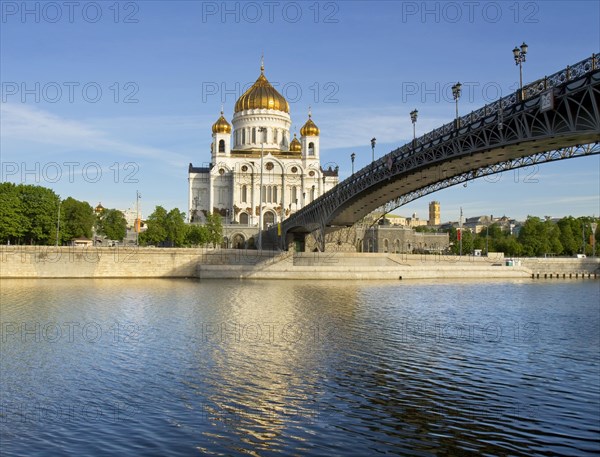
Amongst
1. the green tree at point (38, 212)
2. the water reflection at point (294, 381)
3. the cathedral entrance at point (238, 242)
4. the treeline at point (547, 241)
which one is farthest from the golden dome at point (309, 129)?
the water reflection at point (294, 381)

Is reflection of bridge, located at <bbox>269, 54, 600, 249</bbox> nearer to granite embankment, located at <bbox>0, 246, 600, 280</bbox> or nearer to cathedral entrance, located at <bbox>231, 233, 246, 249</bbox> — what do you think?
granite embankment, located at <bbox>0, 246, 600, 280</bbox>

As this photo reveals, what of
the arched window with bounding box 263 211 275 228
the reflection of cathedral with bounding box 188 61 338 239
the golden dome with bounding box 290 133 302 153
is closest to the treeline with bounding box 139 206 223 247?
the reflection of cathedral with bounding box 188 61 338 239

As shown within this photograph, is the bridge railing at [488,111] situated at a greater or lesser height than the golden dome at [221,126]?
lesser

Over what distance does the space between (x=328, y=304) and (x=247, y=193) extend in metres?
63.6

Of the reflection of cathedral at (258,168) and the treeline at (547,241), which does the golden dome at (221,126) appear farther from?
the treeline at (547,241)

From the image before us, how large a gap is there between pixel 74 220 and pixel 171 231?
35.1ft

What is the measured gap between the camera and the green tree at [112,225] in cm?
8081

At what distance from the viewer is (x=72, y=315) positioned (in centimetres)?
3005

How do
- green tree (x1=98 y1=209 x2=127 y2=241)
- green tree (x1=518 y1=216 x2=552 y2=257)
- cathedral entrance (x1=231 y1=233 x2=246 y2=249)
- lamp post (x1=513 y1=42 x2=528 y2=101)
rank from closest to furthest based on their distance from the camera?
Answer: lamp post (x1=513 y1=42 x2=528 y2=101)
green tree (x1=98 y1=209 x2=127 y2=241)
cathedral entrance (x1=231 y1=233 x2=246 y2=249)
green tree (x1=518 y1=216 x2=552 y2=257)

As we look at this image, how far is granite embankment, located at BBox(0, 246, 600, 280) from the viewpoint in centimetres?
5600

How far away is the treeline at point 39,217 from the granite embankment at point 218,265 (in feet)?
24.9

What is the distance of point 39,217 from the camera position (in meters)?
64.3

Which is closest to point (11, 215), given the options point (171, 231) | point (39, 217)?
point (39, 217)

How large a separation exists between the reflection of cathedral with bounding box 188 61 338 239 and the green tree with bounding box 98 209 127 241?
15.7m
